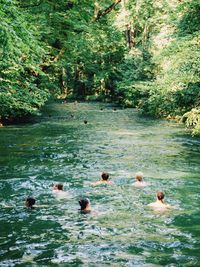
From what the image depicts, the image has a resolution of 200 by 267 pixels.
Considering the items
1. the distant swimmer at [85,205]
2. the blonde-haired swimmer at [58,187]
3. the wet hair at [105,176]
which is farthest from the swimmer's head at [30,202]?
the wet hair at [105,176]

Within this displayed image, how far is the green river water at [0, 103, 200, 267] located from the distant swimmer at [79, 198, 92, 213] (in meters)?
0.23

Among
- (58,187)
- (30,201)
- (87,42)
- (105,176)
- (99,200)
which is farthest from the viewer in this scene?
(87,42)

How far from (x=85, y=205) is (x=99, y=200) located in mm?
1669

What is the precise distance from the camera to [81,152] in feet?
73.9

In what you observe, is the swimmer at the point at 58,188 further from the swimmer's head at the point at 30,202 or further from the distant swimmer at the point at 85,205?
the distant swimmer at the point at 85,205

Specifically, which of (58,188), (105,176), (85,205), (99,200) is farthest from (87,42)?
(85,205)

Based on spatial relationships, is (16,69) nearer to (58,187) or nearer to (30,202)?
(58,187)

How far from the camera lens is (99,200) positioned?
1419 centimetres

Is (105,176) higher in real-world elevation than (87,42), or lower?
lower

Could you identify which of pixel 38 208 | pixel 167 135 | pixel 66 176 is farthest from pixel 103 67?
pixel 38 208

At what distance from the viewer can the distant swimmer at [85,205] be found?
12.5 meters

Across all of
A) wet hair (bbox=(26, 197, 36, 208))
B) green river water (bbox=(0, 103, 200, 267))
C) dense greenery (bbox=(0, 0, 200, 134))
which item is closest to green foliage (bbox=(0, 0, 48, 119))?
dense greenery (bbox=(0, 0, 200, 134))

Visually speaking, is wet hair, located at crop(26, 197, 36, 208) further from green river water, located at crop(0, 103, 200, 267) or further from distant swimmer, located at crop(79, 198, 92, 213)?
distant swimmer, located at crop(79, 198, 92, 213)

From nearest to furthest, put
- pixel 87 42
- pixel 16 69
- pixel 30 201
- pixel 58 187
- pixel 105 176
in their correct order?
pixel 30 201, pixel 58 187, pixel 105 176, pixel 16 69, pixel 87 42
